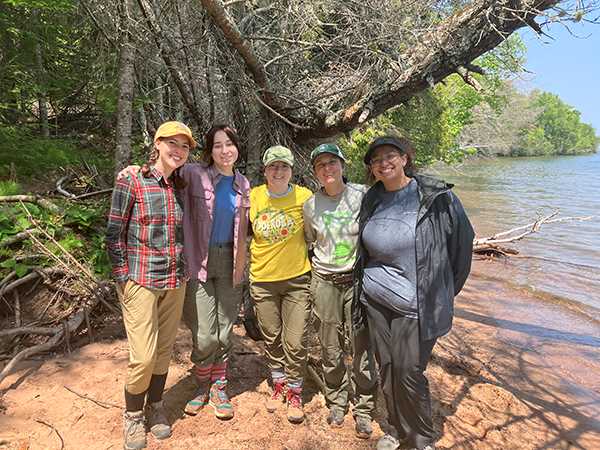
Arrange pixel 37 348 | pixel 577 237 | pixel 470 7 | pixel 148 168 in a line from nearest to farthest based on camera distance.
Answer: pixel 148 168, pixel 37 348, pixel 470 7, pixel 577 237

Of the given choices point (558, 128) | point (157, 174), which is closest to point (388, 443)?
point (157, 174)

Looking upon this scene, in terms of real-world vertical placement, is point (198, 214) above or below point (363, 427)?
above

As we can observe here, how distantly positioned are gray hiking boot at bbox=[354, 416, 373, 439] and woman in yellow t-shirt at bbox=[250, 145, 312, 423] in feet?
1.47

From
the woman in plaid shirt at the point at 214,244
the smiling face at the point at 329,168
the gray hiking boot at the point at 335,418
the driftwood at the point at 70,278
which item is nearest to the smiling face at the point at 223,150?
the woman in plaid shirt at the point at 214,244

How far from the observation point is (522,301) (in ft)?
24.7

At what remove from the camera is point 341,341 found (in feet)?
10.2

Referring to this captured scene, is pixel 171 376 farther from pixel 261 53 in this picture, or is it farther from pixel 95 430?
pixel 261 53

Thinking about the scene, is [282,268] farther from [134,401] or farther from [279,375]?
[134,401]

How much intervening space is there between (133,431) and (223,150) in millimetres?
2104

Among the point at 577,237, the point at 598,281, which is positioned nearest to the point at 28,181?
the point at 598,281

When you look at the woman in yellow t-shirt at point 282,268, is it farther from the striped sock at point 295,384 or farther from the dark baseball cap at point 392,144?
the dark baseball cap at point 392,144

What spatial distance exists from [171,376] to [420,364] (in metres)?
2.24

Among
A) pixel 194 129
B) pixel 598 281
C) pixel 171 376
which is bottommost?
pixel 598 281

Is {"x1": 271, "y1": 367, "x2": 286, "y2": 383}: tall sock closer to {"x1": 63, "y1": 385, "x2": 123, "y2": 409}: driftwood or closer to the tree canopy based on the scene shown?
{"x1": 63, "y1": 385, "x2": 123, "y2": 409}: driftwood
